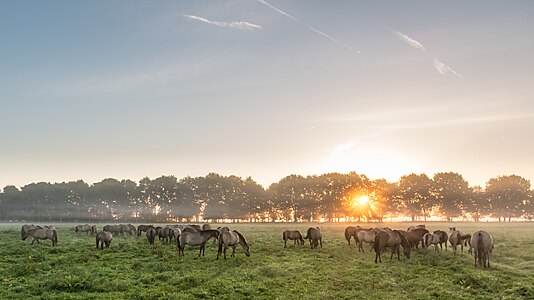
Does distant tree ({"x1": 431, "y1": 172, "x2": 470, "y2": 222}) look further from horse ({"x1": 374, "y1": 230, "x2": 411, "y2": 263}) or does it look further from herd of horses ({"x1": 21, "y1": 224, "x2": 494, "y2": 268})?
horse ({"x1": 374, "y1": 230, "x2": 411, "y2": 263})

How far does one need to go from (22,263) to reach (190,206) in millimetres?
125628

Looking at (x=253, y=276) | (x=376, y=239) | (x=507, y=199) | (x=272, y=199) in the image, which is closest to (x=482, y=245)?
(x=376, y=239)

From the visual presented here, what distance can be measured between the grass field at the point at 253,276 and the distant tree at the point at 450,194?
11521 centimetres

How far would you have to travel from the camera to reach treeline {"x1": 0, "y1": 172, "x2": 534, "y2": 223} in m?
139

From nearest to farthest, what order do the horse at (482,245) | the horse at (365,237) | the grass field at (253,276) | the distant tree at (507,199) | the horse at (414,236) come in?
the grass field at (253,276)
the horse at (482,245)
the horse at (414,236)
the horse at (365,237)
the distant tree at (507,199)

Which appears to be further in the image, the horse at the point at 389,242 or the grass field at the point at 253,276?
the horse at the point at 389,242

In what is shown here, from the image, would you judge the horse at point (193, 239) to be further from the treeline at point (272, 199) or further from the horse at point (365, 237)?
the treeline at point (272, 199)

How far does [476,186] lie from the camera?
499 feet

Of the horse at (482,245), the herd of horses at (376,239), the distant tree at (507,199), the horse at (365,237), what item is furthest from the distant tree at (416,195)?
the horse at (482,245)

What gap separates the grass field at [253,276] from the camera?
18.8 m

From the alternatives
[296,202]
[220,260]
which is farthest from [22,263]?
[296,202]

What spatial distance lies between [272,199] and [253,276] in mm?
119290

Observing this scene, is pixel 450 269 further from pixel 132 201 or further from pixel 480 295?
pixel 132 201

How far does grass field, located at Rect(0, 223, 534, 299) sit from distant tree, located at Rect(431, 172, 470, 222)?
115209 mm
